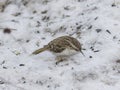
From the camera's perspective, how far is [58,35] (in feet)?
23.1

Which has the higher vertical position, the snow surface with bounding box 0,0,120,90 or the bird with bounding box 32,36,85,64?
the bird with bounding box 32,36,85,64

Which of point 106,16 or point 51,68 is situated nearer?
point 51,68

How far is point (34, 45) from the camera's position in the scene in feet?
22.9

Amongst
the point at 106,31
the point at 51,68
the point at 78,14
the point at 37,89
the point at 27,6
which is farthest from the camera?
the point at 27,6

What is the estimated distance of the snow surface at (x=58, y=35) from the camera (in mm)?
5852

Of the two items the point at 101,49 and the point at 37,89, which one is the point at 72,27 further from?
the point at 37,89

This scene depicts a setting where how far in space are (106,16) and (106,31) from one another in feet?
1.31

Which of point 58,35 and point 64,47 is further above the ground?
point 64,47

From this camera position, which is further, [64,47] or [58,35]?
[58,35]

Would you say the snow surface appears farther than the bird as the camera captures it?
No

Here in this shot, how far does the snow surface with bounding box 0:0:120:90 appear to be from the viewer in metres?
5.85

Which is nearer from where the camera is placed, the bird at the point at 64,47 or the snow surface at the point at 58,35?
the snow surface at the point at 58,35

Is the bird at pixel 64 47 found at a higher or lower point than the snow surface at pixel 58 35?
higher

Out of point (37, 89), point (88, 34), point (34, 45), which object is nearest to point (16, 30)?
point (34, 45)
